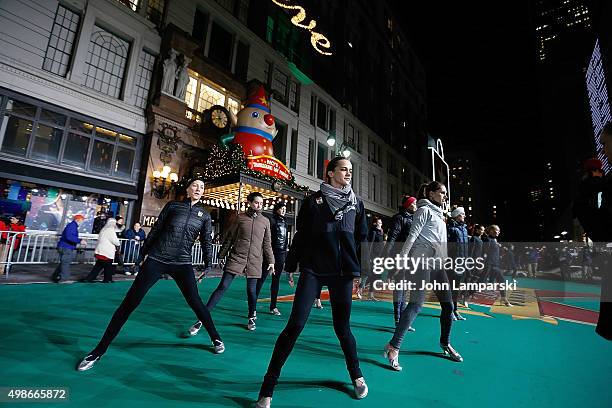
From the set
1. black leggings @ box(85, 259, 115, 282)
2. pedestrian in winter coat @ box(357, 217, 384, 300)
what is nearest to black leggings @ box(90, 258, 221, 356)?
pedestrian in winter coat @ box(357, 217, 384, 300)

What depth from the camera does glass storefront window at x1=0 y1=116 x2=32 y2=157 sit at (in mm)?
10602

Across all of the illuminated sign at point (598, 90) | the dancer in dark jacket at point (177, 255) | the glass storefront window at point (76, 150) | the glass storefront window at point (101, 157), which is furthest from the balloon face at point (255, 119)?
the illuminated sign at point (598, 90)

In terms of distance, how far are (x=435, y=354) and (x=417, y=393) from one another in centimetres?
136

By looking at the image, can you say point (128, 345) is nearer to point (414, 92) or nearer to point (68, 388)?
point (68, 388)

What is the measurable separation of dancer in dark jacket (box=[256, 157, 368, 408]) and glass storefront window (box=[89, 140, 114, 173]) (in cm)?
1366

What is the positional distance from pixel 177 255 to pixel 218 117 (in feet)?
46.4

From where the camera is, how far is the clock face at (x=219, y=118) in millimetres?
16000

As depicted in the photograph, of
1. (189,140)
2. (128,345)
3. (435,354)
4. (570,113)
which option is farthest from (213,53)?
(570,113)

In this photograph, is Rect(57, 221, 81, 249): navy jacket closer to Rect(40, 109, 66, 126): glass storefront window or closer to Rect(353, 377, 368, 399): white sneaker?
Rect(40, 109, 66, 126): glass storefront window

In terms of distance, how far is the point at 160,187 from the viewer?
13.8 meters

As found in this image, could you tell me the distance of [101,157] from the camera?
42.6ft

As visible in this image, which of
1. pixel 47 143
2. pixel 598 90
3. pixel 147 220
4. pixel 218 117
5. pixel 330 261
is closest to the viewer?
pixel 330 261

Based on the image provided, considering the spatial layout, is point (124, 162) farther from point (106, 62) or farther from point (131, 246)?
point (131, 246)

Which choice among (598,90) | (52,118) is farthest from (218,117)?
(598,90)
